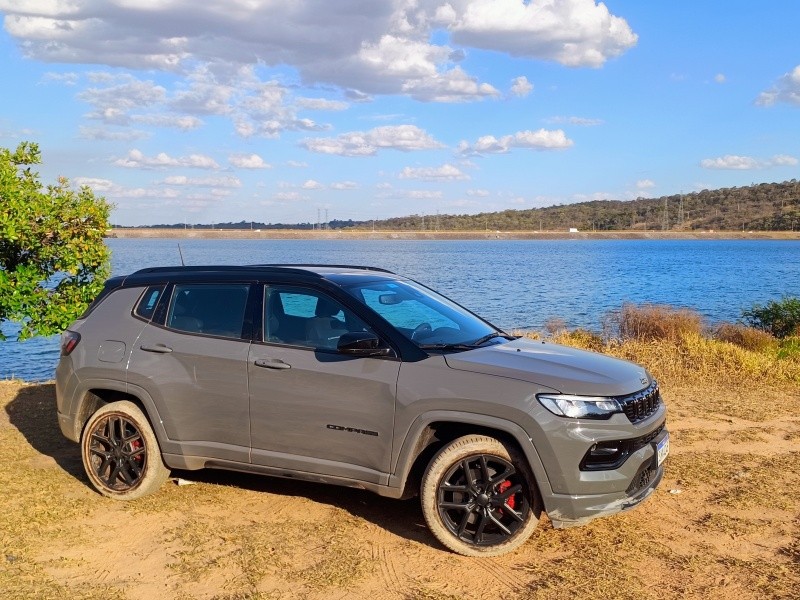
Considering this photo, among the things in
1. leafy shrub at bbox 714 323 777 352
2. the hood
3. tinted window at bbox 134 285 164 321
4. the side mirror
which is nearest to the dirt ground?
the hood

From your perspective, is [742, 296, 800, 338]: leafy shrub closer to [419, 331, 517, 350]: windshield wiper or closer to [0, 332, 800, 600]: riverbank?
[0, 332, 800, 600]: riverbank

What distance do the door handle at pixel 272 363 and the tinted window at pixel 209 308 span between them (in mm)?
332

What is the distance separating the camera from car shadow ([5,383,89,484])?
7.39 metres

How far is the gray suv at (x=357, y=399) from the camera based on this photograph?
4.95 meters

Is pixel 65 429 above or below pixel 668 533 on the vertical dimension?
above

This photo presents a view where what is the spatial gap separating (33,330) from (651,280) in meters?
50.2

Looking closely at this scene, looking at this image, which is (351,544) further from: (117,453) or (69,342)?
(69,342)

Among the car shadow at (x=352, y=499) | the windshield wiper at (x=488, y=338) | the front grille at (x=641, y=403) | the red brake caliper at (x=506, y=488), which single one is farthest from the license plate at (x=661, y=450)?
the car shadow at (x=352, y=499)

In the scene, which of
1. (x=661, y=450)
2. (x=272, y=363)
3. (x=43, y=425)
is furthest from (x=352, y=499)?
(x=43, y=425)

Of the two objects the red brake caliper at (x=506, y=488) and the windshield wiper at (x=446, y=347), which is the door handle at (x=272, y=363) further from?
the red brake caliper at (x=506, y=488)

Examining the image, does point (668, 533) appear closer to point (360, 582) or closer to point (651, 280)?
point (360, 582)

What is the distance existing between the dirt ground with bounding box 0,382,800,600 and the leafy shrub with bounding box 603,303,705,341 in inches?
394

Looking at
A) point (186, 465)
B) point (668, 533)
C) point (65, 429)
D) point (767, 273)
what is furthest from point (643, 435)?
point (767, 273)

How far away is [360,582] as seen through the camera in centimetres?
475
